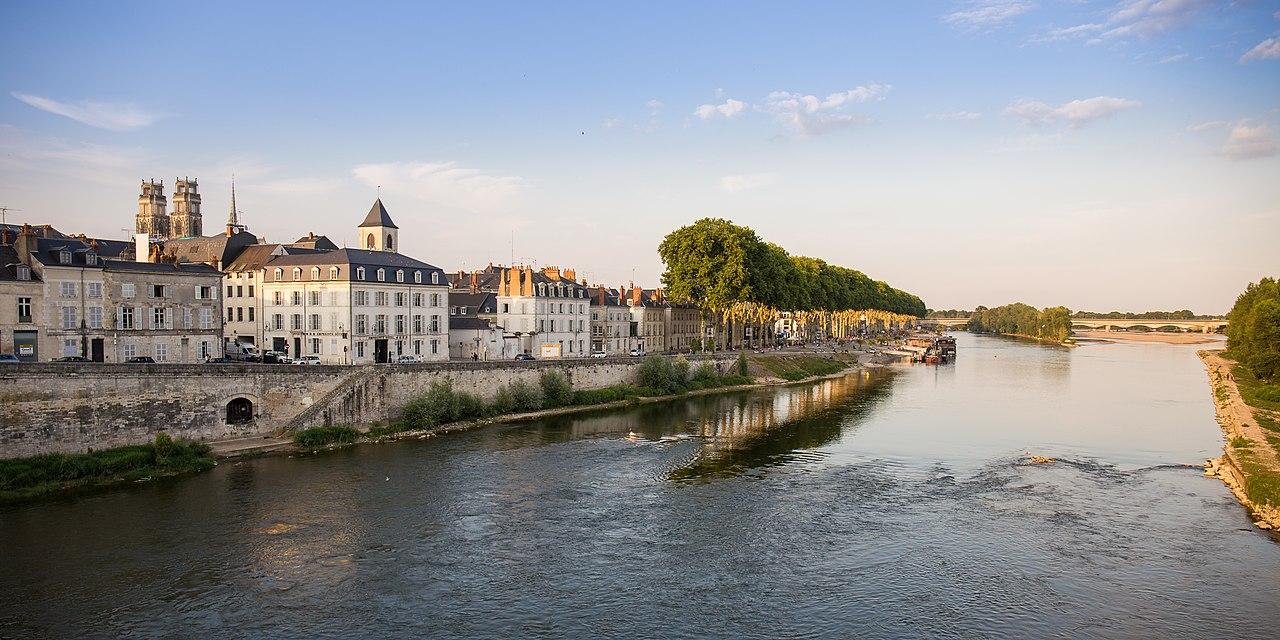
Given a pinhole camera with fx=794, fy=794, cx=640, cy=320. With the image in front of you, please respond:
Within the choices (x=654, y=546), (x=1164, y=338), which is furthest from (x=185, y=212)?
(x=1164, y=338)

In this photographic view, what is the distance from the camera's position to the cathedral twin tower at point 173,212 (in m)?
89.1

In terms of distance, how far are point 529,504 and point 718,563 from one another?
7397 millimetres

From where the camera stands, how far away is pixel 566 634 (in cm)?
1672

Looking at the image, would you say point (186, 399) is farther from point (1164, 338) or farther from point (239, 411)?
point (1164, 338)

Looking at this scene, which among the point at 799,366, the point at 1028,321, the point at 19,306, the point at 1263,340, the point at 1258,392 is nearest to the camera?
the point at 19,306

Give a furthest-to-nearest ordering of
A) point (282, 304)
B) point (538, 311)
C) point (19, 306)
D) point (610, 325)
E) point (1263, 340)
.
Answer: point (610, 325) < point (538, 311) < point (1263, 340) < point (282, 304) < point (19, 306)

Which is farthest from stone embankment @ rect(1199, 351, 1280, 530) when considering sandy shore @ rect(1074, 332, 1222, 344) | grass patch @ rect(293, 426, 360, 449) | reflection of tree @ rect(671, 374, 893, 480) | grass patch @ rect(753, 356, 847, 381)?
sandy shore @ rect(1074, 332, 1222, 344)

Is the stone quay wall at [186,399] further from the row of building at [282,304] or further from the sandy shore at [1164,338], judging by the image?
the sandy shore at [1164,338]

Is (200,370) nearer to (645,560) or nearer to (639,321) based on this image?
(645,560)

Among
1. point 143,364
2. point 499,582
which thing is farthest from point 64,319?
point 499,582

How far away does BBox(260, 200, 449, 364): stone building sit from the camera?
44375 millimetres

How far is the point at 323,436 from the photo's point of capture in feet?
110

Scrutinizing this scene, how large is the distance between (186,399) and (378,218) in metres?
29.6

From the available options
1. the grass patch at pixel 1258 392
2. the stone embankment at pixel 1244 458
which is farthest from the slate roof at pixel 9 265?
the grass patch at pixel 1258 392
